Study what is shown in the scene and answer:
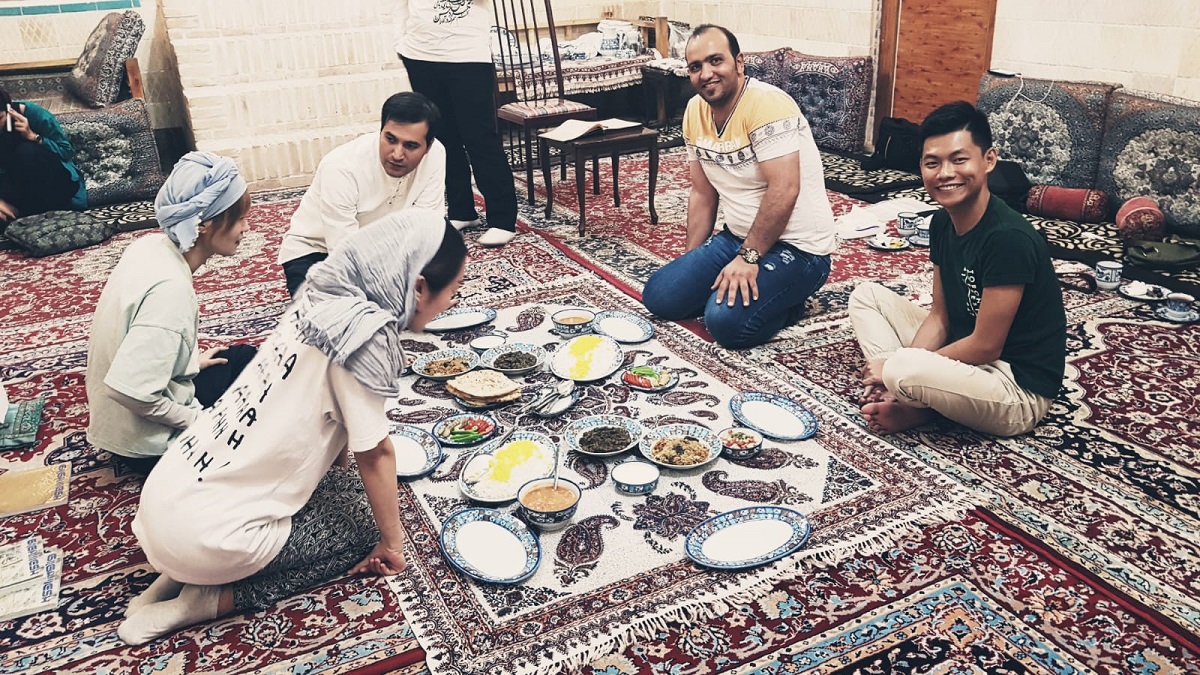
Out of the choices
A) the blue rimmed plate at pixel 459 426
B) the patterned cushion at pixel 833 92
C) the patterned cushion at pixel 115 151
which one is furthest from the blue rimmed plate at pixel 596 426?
the patterned cushion at pixel 115 151

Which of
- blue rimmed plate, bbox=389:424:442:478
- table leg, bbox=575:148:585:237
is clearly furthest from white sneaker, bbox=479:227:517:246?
blue rimmed plate, bbox=389:424:442:478

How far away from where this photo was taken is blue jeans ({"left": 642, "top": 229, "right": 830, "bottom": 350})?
3.31 m

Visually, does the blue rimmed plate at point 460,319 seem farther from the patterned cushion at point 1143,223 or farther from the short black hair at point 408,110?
the patterned cushion at point 1143,223

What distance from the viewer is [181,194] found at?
234cm

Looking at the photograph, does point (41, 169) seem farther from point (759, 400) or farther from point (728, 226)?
point (759, 400)

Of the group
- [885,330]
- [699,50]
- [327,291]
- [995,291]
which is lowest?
[885,330]

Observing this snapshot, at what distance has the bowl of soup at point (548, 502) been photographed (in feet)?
7.49

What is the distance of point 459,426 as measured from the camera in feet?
9.19

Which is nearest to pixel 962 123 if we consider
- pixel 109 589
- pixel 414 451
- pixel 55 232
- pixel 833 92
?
pixel 414 451

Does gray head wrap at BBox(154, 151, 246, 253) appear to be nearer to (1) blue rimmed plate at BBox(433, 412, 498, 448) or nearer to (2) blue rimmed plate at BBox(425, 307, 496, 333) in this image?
(1) blue rimmed plate at BBox(433, 412, 498, 448)

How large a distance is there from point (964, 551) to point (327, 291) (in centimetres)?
155

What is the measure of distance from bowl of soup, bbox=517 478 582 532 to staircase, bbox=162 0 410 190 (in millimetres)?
4557

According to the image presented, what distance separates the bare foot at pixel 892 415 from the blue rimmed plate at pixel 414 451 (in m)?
1.25

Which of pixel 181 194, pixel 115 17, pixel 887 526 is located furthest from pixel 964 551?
pixel 115 17
